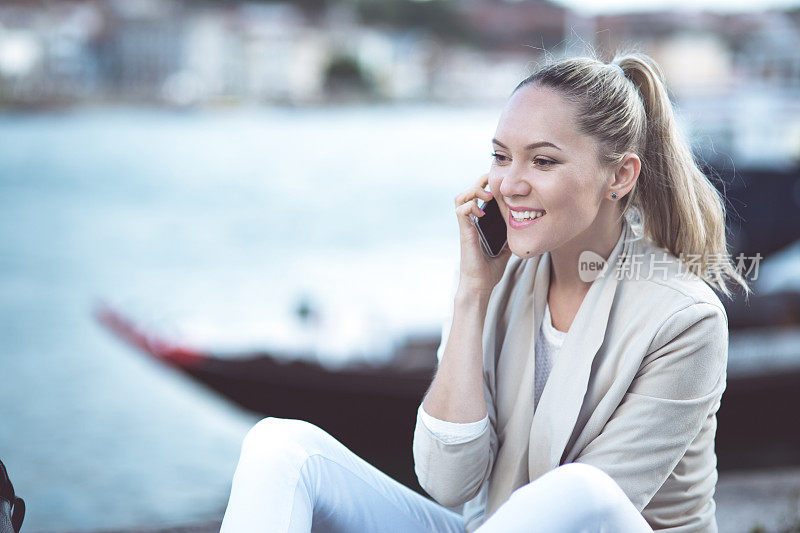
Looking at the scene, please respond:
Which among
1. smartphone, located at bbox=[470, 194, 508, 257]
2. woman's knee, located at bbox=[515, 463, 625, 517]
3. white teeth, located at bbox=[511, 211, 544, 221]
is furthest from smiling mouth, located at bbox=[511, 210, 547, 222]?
woman's knee, located at bbox=[515, 463, 625, 517]

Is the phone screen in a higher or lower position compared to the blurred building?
higher

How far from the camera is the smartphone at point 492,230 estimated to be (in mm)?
1822

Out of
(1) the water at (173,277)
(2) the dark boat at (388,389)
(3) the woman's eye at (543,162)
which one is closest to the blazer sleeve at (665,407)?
(3) the woman's eye at (543,162)

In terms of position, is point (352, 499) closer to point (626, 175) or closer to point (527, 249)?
point (527, 249)

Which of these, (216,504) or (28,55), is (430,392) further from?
(28,55)

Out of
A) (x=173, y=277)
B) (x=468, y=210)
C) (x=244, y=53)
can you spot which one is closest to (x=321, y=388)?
(x=468, y=210)

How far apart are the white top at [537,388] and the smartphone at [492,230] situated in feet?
0.53

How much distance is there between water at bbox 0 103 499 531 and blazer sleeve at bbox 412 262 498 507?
2.10 m

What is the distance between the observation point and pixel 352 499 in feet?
5.53

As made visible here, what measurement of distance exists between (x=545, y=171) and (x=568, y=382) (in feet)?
1.31

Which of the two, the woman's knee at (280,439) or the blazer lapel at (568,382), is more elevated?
the blazer lapel at (568,382)

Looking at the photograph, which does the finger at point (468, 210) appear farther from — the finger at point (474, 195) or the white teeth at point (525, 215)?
the white teeth at point (525, 215)

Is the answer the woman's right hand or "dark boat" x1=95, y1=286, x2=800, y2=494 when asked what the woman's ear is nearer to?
the woman's right hand

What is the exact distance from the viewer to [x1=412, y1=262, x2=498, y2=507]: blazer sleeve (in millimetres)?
1652
